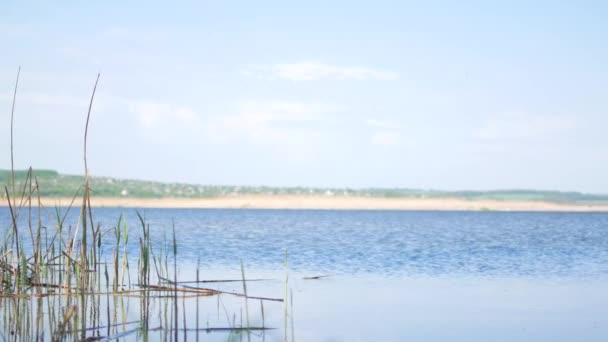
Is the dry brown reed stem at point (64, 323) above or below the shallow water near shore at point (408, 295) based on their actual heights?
above

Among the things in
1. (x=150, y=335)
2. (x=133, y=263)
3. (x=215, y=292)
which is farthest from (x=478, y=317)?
(x=133, y=263)

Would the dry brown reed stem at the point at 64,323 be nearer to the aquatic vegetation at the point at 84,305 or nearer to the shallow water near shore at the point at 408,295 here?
the aquatic vegetation at the point at 84,305

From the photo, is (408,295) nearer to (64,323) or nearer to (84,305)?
(84,305)

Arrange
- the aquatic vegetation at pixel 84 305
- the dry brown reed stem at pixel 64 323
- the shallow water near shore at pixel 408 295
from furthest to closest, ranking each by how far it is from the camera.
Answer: the shallow water near shore at pixel 408 295 → the aquatic vegetation at pixel 84 305 → the dry brown reed stem at pixel 64 323

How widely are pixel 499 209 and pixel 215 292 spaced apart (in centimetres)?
14204

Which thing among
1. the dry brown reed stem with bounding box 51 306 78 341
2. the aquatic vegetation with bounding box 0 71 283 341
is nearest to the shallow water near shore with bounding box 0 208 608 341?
the aquatic vegetation with bounding box 0 71 283 341

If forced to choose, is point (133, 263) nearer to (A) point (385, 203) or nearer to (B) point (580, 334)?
(B) point (580, 334)

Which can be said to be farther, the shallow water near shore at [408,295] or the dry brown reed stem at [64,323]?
the shallow water near shore at [408,295]

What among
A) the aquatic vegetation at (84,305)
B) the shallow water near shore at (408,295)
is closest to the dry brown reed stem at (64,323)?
the aquatic vegetation at (84,305)

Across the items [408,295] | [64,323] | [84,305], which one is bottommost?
[408,295]

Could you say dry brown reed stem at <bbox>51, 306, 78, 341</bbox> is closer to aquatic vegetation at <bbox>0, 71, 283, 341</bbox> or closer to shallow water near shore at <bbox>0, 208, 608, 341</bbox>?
aquatic vegetation at <bbox>0, 71, 283, 341</bbox>

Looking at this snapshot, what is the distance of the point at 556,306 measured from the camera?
532 inches

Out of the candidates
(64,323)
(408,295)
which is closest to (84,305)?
(64,323)

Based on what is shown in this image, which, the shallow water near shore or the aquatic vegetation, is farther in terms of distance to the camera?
the shallow water near shore
